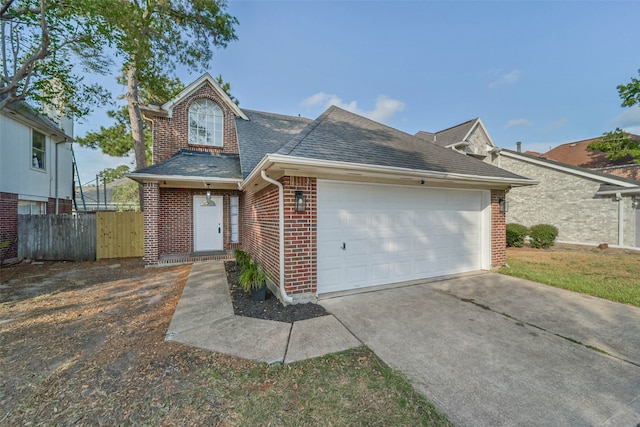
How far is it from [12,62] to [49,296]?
23.7 feet

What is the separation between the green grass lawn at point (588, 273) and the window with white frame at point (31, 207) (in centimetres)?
1726

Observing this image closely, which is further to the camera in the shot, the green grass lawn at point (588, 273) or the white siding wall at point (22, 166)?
the white siding wall at point (22, 166)

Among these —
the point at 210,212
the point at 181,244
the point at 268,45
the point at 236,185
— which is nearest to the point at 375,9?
the point at 268,45

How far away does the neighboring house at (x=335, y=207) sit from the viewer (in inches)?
187

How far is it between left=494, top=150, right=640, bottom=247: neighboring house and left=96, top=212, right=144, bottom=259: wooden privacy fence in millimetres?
20030

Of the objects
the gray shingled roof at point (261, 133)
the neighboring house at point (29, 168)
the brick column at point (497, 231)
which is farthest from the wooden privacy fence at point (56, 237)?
the brick column at point (497, 231)

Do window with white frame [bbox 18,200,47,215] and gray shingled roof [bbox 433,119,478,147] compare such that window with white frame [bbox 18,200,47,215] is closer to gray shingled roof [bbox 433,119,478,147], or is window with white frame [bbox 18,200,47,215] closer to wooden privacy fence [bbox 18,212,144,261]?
wooden privacy fence [bbox 18,212,144,261]

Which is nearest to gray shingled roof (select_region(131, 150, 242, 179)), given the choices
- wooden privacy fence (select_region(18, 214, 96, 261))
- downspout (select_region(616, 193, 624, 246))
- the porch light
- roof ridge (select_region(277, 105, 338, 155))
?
the porch light

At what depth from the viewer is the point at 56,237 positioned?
9.25 m

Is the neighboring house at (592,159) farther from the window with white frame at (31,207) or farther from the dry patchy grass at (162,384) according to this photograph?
the window with white frame at (31,207)

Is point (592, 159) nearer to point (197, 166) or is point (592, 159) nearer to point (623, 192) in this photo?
point (623, 192)

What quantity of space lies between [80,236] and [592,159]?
1305 inches

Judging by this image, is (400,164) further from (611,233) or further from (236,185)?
(611,233)

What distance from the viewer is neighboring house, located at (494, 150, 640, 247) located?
37.0ft
